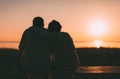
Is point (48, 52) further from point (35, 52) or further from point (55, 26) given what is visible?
point (55, 26)

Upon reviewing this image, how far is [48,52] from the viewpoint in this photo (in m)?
7.92

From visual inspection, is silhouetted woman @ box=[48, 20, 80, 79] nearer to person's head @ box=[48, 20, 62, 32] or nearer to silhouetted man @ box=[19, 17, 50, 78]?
person's head @ box=[48, 20, 62, 32]

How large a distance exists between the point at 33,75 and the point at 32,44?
56cm

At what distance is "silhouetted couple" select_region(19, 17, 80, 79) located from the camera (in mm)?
7844

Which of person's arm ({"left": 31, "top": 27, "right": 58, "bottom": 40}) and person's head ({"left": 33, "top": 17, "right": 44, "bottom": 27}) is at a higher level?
person's head ({"left": 33, "top": 17, "right": 44, "bottom": 27})

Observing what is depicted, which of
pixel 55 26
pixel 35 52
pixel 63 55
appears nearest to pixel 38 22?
pixel 55 26

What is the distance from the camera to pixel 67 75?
7.95 m

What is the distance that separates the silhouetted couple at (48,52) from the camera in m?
7.84

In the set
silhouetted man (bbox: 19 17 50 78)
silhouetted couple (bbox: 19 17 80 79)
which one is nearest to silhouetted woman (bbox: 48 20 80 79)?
silhouetted couple (bbox: 19 17 80 79)

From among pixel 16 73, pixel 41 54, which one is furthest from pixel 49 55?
pixel 16 73

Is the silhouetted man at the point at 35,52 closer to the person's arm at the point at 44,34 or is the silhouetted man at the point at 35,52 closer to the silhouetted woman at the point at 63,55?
the person's arm at the point at 44,34

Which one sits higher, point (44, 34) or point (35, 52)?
point (44, 34)

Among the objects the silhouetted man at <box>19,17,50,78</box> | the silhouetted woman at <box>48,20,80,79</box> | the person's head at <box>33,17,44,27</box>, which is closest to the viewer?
the silhouetted man at <box>19,17,50,78</box>

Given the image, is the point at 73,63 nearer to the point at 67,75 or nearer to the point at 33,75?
the point at 67,75
